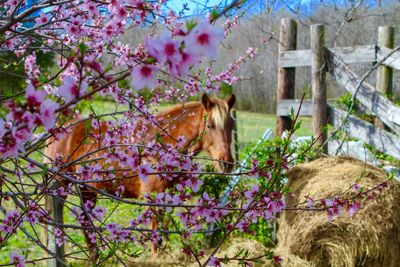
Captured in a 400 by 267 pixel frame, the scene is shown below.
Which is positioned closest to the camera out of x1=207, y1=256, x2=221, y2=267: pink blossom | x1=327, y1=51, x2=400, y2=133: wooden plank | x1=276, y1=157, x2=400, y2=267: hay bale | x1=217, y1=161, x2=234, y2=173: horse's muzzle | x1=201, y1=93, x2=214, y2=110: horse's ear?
x1=207, y1=256, x2=221, y2=267: pink blossom

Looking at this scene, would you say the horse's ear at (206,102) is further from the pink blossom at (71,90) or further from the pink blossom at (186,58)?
the pink blossom at (186,58)

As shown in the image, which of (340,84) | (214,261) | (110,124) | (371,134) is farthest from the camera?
(340,84)

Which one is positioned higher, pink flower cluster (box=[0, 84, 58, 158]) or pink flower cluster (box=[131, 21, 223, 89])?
pink flower cluster (box=[131, 21, 223, 89])

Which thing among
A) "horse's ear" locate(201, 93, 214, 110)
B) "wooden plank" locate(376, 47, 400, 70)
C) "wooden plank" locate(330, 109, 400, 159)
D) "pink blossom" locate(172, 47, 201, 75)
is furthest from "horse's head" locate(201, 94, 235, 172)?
"pink blossom" locate(172, 47, 201, 75)

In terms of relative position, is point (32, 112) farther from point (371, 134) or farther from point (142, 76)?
point (371, 134)

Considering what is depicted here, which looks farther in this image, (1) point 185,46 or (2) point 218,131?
(2) point 218,131

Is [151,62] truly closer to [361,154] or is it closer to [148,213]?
[148,213]

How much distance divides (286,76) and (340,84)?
2.01 ft

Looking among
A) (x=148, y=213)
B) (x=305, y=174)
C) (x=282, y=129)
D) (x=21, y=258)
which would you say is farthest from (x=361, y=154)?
(x=21, y=258)

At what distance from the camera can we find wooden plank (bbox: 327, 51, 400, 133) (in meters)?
5.07

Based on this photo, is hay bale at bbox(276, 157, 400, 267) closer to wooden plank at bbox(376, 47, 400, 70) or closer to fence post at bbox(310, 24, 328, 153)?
fence post at bbox(310, 24, 328, 153)

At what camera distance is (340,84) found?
5.72 metres

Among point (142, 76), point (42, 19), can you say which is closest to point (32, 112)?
point (142, 76)

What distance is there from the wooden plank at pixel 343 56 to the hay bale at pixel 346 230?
1818mm
